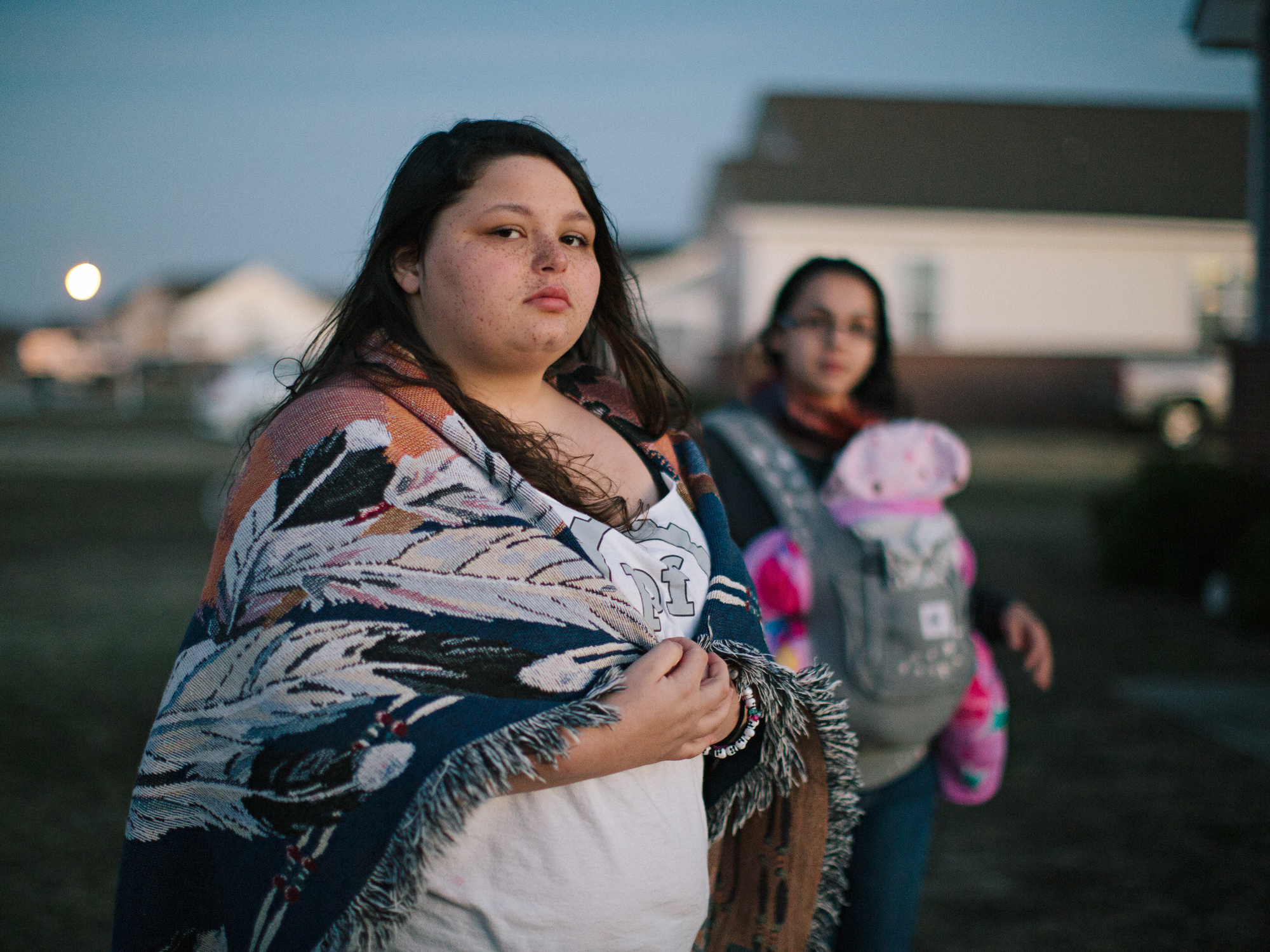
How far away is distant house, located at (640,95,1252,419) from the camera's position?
2566cm

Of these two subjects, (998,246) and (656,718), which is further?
(998,246)

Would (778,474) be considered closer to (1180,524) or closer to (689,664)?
(689,664)

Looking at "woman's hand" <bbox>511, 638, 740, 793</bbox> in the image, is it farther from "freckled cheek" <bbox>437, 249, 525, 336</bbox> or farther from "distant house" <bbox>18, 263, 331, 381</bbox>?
"distant house" <bbox>18, 263, 331, 381</bbox>

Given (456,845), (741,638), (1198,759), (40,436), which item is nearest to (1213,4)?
(1198,759)

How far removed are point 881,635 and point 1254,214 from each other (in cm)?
793

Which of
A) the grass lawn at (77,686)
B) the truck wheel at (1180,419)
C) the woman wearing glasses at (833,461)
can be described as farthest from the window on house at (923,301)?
the woman wearing glasses at (833,461)

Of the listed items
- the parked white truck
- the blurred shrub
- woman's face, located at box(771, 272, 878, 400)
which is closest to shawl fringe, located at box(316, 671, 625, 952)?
woman's face, located at box(771, 272, 878, 400)

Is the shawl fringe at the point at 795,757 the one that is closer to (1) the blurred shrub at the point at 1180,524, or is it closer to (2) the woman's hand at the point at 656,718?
(2) the woman's hand at the point at 656,718

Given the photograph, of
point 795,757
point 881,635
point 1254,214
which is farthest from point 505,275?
point 1254,214

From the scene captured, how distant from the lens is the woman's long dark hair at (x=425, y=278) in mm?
1652

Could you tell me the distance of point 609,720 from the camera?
4.80ft

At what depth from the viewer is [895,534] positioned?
2.34 meters

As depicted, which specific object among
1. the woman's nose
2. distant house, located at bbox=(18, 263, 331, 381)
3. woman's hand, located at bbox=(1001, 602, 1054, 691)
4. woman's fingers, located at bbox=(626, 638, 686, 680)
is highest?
the woman's nose

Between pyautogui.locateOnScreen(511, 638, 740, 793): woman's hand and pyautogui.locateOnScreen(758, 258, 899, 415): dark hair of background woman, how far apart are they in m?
1.40
